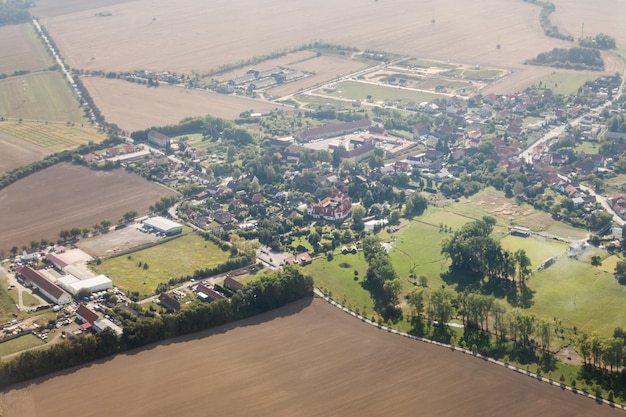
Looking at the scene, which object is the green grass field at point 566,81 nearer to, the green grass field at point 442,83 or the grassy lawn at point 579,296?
the green grass field at point 442,83

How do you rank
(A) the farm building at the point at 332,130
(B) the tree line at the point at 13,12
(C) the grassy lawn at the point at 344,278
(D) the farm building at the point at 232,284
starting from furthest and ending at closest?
(B) the tree line at the point at 13,12, (A) the farm building at the point at 332,130, (D) the farm building at the point at 232,284, (C) the grassy lawn at the point at 344,278

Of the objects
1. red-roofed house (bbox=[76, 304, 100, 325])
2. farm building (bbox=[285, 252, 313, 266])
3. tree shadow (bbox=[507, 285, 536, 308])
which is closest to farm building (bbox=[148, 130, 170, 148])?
farm building (bbox=[285, 252, 313, 266])

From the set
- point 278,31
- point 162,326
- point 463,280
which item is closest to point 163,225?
point 162,326

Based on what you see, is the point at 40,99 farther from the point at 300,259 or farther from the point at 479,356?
the point at 479,356

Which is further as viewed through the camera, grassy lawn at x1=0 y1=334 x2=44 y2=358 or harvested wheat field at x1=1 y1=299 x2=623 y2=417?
grassy lawn at x1=0 y1=334 x2=44 y2=358

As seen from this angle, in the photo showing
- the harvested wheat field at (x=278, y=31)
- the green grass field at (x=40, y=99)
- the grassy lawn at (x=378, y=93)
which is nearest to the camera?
the green grass field at (x=40, y=99)

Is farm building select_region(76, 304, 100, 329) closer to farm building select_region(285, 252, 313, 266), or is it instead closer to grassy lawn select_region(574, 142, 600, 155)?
farm building select_region(285, 252, 313, 266)

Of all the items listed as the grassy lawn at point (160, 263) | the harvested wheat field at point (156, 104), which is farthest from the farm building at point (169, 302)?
the harvested wheat field at point (156, 104)
